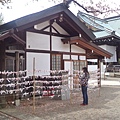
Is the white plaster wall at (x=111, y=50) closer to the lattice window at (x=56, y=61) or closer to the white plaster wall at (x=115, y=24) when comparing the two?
the white plaster wall at (x=115, y=24)

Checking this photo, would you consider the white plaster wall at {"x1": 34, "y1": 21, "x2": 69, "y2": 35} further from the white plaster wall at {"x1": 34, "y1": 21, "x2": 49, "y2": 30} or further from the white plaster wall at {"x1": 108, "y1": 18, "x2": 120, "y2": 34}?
the white plaster wall at {"x1": 108, "y1": 18, "x2": 120, "y2": 34}

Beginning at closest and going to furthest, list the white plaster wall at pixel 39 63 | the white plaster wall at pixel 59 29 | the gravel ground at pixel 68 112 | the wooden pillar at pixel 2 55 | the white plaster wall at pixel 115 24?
the gravel ground at pixel 68 112, the wooden pillar at pixel 2 55, the white plaster wall at pixel 39 63, the white plaster wall at pixel 59 29, the white plaster wall at pixel 115 24

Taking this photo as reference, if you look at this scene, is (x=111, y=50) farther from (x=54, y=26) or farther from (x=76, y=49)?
(x=54, y=26)

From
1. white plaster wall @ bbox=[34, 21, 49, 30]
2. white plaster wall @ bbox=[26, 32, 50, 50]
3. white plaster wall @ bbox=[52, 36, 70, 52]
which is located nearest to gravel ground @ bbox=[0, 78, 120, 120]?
white plaster wall @ bbox=[26, 32, 50, 50]

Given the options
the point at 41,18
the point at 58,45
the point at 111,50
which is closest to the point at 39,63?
the point at 58,45

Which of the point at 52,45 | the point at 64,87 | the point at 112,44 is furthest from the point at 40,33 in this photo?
the point at 112,44

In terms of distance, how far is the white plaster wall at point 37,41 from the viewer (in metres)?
8.77

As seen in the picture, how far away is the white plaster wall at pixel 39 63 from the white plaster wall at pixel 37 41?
35 centimetres

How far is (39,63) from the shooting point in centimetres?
917

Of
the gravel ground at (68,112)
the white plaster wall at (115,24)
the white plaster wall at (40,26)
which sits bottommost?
the gravel ground at (68,112)

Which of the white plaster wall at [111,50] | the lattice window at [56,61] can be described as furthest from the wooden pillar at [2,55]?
the white plaster wall at [111,50]

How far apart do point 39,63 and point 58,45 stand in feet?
5.30

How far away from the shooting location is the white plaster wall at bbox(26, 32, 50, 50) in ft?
28.8

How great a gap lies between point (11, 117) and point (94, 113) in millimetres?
2522
